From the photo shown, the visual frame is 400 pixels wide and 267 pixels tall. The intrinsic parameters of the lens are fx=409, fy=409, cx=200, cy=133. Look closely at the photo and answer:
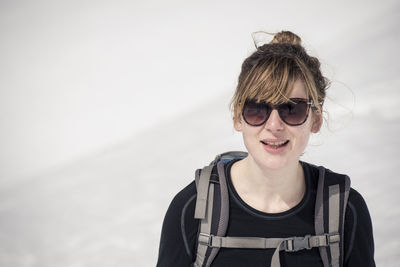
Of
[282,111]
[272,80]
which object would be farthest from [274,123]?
[272,80]

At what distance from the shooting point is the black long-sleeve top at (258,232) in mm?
1847

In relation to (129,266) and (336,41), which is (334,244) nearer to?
(129,266)

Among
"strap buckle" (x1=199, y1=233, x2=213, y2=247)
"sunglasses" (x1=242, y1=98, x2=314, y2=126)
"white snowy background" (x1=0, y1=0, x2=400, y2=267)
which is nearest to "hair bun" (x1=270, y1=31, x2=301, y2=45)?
"sunglasses" (x1=242, y1=98, x2=314, y2=126)

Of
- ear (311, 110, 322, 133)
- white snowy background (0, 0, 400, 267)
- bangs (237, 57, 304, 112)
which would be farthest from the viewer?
white snowy background (0, 0, 400, 267)

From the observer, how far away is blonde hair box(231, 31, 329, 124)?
1.77 meters

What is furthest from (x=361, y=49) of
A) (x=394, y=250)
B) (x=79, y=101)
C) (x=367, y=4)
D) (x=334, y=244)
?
(x=334, y=244)

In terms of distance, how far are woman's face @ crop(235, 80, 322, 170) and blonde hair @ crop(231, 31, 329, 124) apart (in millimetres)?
42

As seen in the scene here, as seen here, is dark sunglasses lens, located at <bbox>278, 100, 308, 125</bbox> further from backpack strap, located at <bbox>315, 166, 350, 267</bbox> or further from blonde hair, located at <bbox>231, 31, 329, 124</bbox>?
backpack strap, located at <bbox>315, 166, 350, 267</bbox>

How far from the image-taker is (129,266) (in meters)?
3.58

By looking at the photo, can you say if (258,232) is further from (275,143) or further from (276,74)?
(276,74)

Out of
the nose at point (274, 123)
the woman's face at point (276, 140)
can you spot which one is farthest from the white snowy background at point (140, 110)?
the nose at point (274, 123)

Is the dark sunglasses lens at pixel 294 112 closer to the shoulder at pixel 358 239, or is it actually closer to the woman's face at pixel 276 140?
the woman's face at pixel 276 140

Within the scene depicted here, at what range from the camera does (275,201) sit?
1.95m

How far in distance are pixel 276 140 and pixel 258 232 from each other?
1.41 feet
